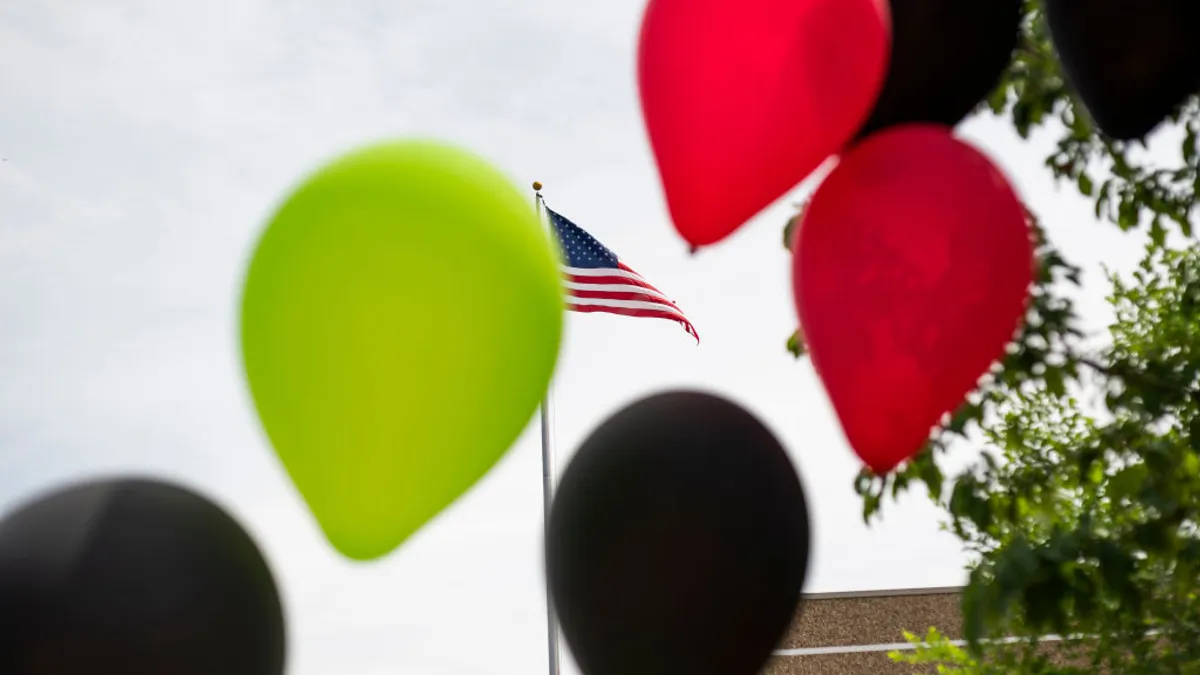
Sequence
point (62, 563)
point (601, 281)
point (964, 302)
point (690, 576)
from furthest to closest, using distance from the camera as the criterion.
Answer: point (601, 281) → point (964, 302) → point (690, 576) → point (62, 563)

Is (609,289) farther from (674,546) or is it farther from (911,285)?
(674,546)

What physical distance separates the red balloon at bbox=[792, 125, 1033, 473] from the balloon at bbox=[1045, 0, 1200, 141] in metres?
0.23

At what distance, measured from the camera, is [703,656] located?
1.67m

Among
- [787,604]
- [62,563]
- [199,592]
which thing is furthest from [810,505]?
[62,563]

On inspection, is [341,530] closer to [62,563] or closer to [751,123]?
[62,563]

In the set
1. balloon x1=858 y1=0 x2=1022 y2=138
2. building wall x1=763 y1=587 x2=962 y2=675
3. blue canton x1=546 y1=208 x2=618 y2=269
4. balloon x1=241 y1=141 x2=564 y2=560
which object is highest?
balloon x1=858 y1=0 x2=1022 y2=138

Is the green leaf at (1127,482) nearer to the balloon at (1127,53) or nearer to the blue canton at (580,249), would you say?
the balloon at (1127,53)

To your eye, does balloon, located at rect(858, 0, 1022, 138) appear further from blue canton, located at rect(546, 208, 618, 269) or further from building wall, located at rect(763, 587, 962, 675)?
building wall, located at rect(763, 587, 962, 675)

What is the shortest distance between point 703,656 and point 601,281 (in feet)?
17.1

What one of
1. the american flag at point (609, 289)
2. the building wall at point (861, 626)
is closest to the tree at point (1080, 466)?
the american flag at point (609, 289)

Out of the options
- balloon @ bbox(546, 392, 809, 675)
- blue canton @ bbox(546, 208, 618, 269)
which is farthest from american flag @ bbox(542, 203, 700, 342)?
balloon @ bbox(546, 392, 809, 675)

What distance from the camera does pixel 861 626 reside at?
890 inches

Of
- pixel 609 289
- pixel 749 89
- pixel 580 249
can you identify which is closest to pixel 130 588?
pixel 749 89

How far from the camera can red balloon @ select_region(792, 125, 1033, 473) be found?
192cm
